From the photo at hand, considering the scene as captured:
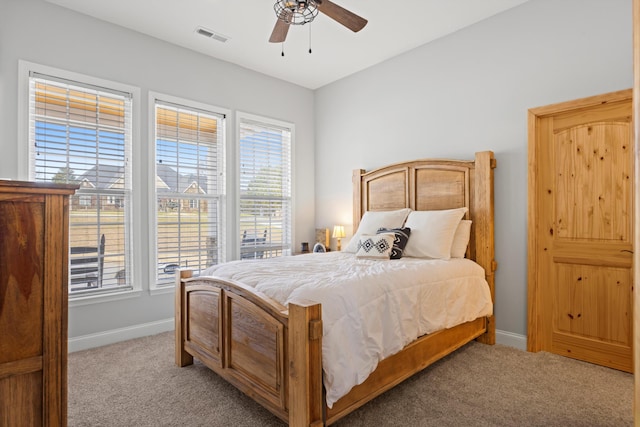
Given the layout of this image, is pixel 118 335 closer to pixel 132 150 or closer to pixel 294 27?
pixel 132 150

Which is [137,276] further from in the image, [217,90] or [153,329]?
[217,90]

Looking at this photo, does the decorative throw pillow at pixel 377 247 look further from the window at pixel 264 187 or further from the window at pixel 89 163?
the window at pixel 89 163

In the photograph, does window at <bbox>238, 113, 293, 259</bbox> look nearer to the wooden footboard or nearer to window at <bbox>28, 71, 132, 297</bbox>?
window at <bbox>28, 71, 132, 297</bbox>

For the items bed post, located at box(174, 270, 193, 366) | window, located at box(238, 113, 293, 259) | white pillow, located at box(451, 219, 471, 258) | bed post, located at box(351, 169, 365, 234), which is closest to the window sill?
window, located at box(238, 113, 293, 259)

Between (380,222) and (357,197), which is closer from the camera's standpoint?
(380,222)

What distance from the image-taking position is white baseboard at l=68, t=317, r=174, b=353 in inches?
123

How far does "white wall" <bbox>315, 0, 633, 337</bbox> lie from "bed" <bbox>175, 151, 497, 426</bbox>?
0.62 ft

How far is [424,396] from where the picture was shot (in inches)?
89.5

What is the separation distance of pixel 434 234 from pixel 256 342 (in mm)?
1915

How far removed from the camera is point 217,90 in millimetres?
4164

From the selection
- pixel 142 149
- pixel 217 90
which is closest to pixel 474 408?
pixel 142 149

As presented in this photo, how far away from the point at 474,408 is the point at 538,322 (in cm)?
133

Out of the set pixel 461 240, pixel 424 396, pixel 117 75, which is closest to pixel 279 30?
pixel 117 75

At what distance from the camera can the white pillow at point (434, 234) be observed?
3124 millimetres
